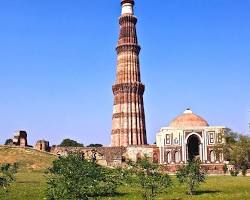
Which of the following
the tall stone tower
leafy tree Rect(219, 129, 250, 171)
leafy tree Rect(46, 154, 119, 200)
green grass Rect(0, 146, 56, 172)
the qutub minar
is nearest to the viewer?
leafy tree Rect(46, 154, 119, 200)

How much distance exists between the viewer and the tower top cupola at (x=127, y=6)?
64688mm

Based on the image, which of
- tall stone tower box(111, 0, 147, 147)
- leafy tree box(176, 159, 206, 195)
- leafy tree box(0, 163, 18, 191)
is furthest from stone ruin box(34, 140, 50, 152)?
leafy tree box(176, 159, 206, 195)

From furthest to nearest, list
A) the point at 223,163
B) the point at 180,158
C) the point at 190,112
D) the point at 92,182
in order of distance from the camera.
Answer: the point at 190,112 < the point at 180,158 < the point at 223,163 < the point at 92,182

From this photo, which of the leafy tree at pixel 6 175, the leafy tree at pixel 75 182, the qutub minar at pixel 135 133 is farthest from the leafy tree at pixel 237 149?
the leafy tree at pixel 75 182

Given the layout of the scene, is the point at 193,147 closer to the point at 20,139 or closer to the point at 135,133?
the point at 135,133

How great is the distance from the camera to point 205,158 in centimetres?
5544

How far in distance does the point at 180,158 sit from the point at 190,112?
8.23m

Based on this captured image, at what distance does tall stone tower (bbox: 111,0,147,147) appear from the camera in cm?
6062

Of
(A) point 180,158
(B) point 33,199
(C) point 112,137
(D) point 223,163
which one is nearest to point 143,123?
(C) point 112,137

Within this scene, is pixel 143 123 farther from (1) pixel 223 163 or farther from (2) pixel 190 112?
(1) pixel 223 163

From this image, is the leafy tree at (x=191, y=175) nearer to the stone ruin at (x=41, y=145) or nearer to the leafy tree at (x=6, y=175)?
the leafy tree at (x=6, y=175)

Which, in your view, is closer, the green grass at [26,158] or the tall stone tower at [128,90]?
the green grass at [26,158]

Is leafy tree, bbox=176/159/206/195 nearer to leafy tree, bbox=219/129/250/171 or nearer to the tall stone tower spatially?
leafy tree, bbox=219/129/250/171

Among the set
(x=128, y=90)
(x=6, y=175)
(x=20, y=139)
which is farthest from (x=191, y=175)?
(x=128, y=90)
